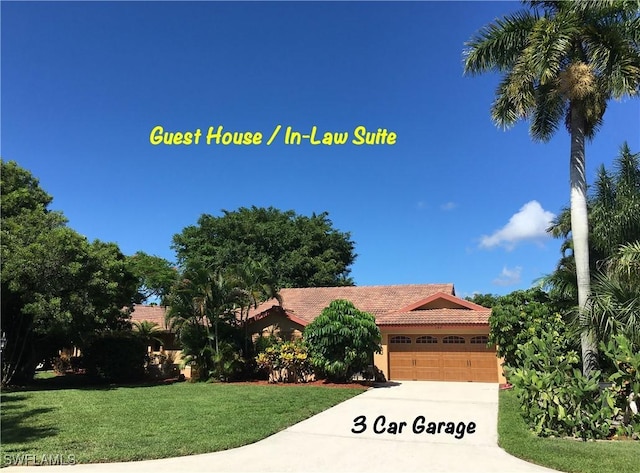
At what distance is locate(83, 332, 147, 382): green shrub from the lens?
69.9ft

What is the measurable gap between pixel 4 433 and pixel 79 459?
3.24 meters

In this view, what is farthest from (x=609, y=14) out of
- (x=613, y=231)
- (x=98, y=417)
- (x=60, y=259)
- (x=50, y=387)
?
(x=50, y=387)

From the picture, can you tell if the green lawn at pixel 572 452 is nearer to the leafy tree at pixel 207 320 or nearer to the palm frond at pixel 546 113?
the palm frond at pixel 546 113

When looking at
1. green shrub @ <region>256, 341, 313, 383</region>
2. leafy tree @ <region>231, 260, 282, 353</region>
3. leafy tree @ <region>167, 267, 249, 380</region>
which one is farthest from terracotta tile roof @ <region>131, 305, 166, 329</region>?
green shrub @ <region>256, 341, 313, 383</region>

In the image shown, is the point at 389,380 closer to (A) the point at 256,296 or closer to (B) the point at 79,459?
(A) the point at 256,296

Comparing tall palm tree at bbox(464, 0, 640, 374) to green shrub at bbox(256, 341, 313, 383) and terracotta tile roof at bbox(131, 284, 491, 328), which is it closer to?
terracotta tile roof at bbox(131, 284, 491, 328)

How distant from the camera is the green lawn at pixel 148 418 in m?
7.99

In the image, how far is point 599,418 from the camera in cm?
898

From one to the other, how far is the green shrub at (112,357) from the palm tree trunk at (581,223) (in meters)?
18.4

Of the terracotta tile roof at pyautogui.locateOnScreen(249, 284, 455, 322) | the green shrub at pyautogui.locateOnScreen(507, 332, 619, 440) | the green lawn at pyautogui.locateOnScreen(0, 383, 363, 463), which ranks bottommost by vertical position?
the green lawn at pyautogui.locateOnScreen(0, 383, 363, 463)

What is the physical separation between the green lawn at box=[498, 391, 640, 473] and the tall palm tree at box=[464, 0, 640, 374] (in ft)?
9.11

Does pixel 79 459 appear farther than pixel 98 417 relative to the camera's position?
No

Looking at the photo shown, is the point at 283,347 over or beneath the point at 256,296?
beneath

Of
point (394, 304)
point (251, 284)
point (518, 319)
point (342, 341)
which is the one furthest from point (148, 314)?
point (518, 319)
